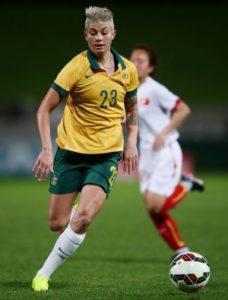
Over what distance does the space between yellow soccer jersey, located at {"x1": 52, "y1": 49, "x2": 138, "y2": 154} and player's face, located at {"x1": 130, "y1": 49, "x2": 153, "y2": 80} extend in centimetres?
241

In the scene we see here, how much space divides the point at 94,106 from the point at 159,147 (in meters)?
2.42

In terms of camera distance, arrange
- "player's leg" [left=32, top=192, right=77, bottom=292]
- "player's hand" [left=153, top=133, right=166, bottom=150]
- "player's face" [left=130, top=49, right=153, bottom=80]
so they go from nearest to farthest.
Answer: "player's leg" [left=32, top=192, right=77, bottom=292] < "player's hand" [left=153, top=133, right=166, bottom=150] < "player's face" [left=130, top=49, right=153, bottom=80]

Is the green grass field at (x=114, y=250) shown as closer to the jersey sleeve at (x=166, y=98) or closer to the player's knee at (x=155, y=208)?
the player's knee at (x=155, y=208)

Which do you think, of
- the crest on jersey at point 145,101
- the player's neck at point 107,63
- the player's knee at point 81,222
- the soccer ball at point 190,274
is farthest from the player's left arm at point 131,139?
the crest on jersey at point 145,101

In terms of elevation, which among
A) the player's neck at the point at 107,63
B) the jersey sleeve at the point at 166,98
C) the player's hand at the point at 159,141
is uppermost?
the player's neck at the point at 107,63

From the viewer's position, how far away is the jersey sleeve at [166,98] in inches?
337

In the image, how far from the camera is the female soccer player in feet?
19.3

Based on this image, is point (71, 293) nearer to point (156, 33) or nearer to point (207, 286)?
Result: point (207, 286)

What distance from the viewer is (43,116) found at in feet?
19.2

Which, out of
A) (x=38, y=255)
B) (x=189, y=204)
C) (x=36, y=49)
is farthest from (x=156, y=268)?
(x=36, y=49)

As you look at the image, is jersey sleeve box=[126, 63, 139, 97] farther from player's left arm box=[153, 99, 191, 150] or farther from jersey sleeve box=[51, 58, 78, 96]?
player's left arm box=[153, 99, 191, 150]

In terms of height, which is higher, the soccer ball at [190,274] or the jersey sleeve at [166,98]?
the soccer ball at [190,274]

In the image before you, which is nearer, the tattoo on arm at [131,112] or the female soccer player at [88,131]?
the female soccer player at [88,131]

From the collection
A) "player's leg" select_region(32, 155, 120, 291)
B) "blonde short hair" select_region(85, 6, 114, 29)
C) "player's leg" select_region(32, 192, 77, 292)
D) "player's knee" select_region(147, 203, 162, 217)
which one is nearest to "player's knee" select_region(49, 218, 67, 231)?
"player's leg" select_region(32, 192, 77, 292)
